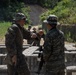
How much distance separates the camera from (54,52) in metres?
6.47

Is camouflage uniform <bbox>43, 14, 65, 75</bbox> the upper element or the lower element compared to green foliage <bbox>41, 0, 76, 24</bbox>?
upper

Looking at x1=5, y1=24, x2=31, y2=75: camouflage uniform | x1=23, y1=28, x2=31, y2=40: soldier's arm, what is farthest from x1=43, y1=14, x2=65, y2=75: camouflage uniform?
x1=23, y1=28, x2=31, y2=40: soldier's arm

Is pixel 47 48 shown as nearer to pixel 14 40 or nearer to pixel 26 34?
pixel 14 40

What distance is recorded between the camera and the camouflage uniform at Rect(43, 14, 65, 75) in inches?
251

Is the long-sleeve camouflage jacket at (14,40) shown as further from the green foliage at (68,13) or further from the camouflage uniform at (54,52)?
the green foliage at (68,13)

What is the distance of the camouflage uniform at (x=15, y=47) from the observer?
6605mm

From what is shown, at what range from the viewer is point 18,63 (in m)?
6.86

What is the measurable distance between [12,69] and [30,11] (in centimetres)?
3941

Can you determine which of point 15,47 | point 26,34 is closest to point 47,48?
point 15,47

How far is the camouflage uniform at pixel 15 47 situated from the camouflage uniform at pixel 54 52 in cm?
56

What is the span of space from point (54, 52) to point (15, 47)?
72 cm

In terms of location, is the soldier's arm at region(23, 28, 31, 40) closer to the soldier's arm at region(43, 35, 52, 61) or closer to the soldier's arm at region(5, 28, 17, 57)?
the soldier's arm at region(5, 28, 17, 57)

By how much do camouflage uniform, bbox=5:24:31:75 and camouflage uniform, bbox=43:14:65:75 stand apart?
560 mm

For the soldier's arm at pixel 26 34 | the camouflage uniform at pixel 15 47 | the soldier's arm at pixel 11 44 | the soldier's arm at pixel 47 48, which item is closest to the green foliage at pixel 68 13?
the soldier's arm at pixel 26 34
